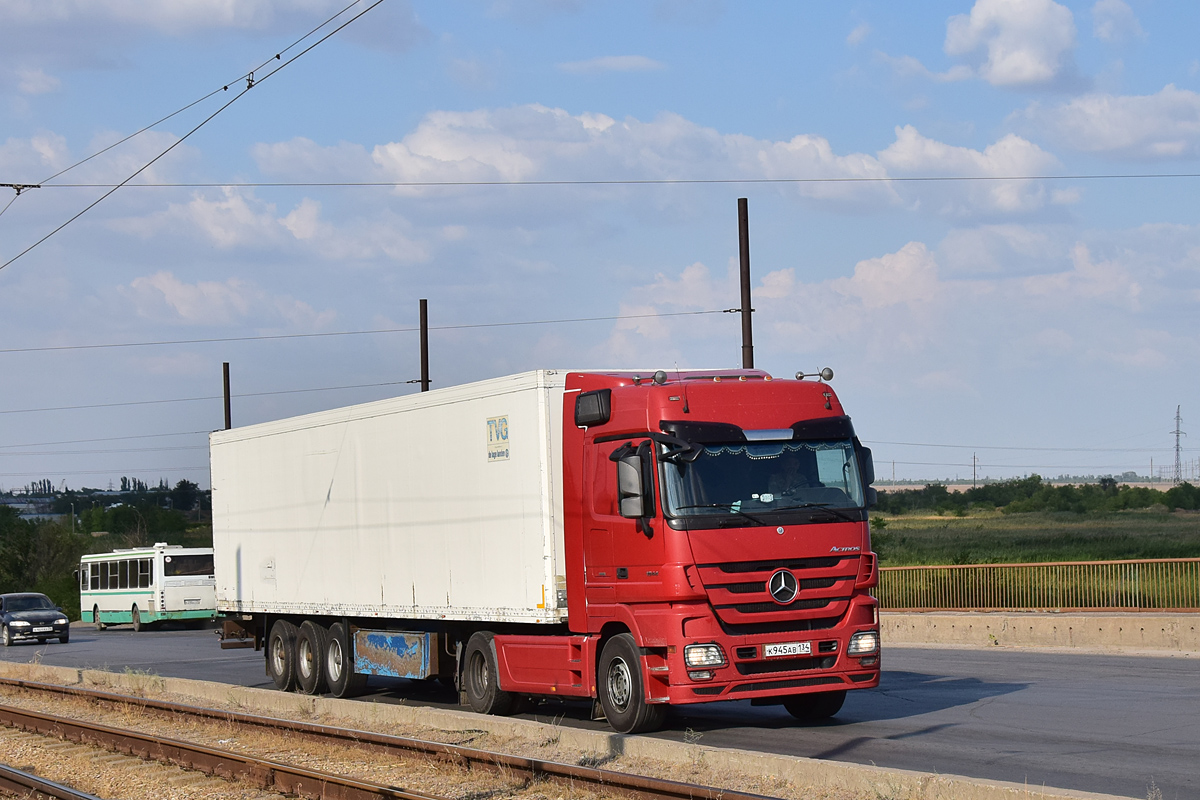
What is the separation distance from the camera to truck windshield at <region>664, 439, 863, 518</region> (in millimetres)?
12414

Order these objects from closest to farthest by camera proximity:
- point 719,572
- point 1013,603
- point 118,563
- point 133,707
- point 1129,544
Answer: point 719,572 < point 133,707 < point 1013,603 < point 118,563 < point 1129,544

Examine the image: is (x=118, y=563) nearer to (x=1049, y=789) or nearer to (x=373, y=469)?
(x=373, y=469)

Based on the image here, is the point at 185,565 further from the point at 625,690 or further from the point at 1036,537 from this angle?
the point at 1036,537

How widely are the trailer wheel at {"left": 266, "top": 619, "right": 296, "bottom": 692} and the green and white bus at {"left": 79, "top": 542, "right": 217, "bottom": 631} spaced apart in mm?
23861

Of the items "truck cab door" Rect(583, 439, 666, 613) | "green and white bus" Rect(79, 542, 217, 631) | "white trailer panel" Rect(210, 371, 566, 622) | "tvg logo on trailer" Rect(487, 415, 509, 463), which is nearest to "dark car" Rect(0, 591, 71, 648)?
"green and white bus" Rect(79, 542, 217, 631)

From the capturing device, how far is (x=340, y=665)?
59.8 ft

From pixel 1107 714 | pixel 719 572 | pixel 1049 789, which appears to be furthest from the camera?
pixel 1107 714

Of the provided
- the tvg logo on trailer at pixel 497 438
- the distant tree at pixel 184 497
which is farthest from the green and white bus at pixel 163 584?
the distant tree at pixel 184 497

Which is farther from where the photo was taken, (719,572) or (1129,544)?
(1129,544)

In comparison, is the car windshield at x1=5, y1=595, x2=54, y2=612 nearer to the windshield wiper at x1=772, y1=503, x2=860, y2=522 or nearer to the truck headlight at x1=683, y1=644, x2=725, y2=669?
the truck headlight at x1=683, y1=644, x2=725, y2=669

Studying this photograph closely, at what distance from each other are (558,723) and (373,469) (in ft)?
14.3

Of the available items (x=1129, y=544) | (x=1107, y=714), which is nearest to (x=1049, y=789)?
(x=1107, y=714)

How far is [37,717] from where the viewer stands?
16.7 meters

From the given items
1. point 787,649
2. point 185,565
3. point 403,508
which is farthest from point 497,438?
point 185,565
